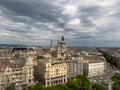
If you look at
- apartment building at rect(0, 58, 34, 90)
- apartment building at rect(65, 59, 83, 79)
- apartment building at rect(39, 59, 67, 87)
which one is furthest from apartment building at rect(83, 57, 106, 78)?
apartment building at rect(0, 58, 34, 90)

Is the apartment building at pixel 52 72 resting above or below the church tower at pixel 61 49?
below

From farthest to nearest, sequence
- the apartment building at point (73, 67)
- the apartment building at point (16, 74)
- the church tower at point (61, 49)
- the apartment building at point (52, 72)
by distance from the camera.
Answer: the church tower at point (61, 49) < the apartment building at point (73, 67) < the apartment building at point (52, 72) < the apartment building at point (16, 74)

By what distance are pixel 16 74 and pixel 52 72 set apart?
20.1 m

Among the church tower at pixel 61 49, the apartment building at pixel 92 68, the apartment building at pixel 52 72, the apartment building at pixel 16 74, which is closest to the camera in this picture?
the apartment building at pixel 16 74

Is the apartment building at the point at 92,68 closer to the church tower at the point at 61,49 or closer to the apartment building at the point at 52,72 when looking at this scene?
the church tower at the point at 61,49

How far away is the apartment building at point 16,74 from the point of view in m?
79.3

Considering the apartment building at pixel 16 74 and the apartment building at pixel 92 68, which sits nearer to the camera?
the apartment building at pixel 16 74

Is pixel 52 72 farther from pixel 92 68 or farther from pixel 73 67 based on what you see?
pixel 92 68

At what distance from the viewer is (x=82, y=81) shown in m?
83.6

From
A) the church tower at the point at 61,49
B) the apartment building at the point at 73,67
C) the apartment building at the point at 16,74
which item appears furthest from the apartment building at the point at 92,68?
the apartment building at the point at 16,74

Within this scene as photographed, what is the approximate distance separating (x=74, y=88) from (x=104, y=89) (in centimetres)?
1208

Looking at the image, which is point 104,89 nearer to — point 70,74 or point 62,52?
point 70,74

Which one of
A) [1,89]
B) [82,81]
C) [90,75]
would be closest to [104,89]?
[82,81]

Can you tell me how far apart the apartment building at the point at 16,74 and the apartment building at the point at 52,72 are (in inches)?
334
